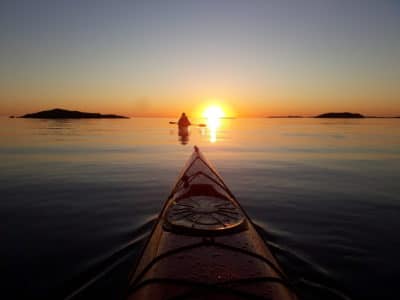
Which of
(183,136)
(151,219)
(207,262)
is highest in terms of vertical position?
(183,136)

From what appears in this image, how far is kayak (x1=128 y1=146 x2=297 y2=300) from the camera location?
2607 mm

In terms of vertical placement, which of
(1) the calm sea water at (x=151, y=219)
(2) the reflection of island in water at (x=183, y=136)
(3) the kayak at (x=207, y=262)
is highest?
(2) the reflection of island in water at (x=183, y=136)

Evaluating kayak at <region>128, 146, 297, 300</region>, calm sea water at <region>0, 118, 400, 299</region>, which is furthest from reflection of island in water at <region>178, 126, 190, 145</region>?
Result: kayak at <region>128, 146, 297, 300</region>

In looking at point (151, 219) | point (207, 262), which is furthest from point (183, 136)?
point (207, 262)

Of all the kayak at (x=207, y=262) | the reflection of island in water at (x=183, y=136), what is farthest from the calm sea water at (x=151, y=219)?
the reflection of island in water at (x=183, y=136)

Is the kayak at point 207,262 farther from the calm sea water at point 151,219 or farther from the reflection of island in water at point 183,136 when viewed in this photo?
the reflection of island in water at point 183,136

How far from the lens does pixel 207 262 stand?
3.04m

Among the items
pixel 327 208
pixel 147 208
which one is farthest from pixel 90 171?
pixel 327 208

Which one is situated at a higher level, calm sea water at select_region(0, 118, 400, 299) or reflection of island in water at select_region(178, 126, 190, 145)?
reflection of island in water at select_region(178, 126, 190, 145)

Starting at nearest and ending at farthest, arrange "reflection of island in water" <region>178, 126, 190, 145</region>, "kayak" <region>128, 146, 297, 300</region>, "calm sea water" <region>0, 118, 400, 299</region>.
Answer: "kayak" <region>128, 146, 297, 300</region> < "calm sea water" <region>0, 118, 400, 299</region> < "reflection of island in water" <region>178, 126, 190, 145</region>

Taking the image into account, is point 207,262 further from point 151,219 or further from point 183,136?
point 183,136

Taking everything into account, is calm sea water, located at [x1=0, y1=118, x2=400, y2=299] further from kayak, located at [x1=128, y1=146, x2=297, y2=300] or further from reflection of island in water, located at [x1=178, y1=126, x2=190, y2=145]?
reflection of island in water, located at [x1=178, y1=126, x2=190, y2=145]

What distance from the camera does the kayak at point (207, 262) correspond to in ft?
8.55

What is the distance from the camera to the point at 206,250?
3.26 meters
